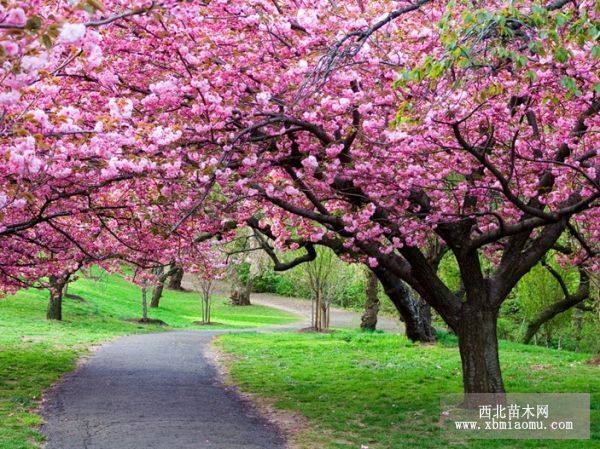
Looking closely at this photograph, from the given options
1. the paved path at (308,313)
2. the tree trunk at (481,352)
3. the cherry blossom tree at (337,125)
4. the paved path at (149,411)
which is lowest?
the paved path at (308,313)

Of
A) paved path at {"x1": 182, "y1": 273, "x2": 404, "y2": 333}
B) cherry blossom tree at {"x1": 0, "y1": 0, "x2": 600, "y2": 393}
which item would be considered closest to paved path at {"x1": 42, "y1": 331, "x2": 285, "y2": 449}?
cherry blossom tree at {"x1": 0, "y1": 0, "x2": 600, "y2": 393}

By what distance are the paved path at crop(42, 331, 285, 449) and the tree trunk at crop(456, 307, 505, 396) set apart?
315 cm

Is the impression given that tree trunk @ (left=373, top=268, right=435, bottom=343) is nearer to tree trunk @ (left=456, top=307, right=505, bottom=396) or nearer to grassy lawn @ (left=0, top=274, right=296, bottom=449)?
tree trunk @ (left=456, top=307, right=505, bottom=396)

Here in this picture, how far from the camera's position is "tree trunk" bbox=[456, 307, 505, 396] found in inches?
379

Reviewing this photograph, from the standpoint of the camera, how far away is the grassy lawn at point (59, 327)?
32.0 feet

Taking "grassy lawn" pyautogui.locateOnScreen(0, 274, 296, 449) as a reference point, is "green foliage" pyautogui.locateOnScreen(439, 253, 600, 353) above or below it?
above

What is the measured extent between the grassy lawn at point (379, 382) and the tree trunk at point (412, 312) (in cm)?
46

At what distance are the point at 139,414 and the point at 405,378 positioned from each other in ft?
19.4

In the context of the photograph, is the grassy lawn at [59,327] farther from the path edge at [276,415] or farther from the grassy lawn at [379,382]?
the grassy lawn at [379,382]

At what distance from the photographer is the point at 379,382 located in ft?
42.1

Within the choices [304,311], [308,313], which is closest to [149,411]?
[308,313]

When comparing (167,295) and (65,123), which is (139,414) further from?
(167,295)

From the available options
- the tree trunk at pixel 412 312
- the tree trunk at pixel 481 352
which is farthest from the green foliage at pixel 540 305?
the tree trunk at pixel 481 352

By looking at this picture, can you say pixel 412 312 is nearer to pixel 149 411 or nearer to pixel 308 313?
pixel 149 411
